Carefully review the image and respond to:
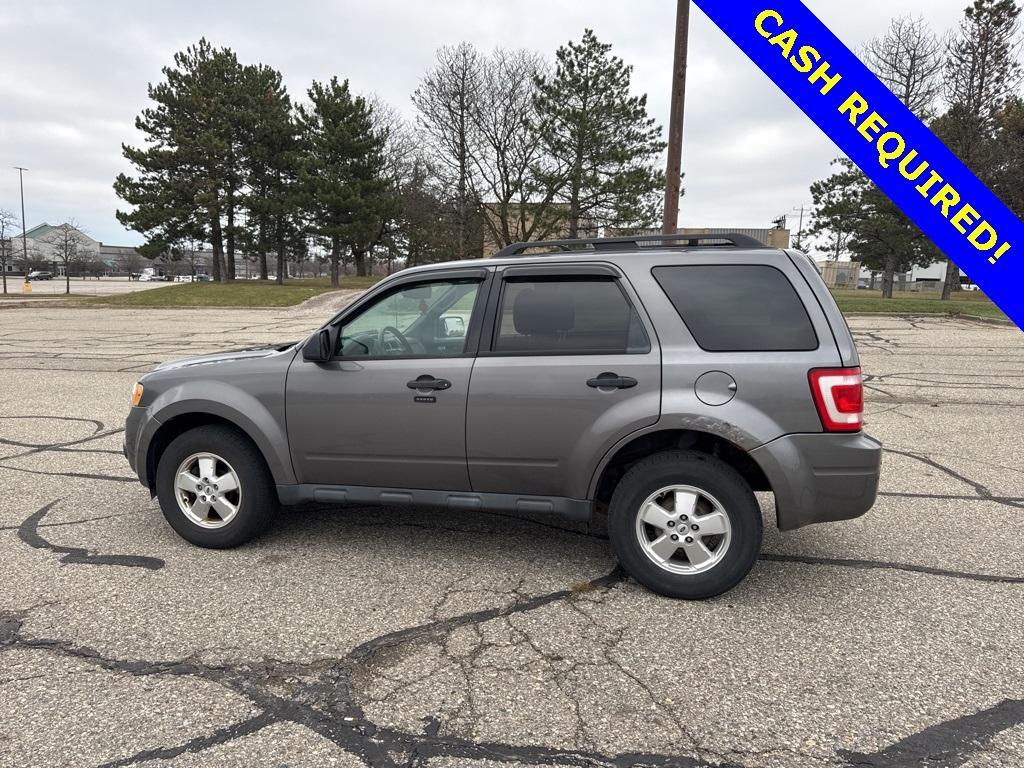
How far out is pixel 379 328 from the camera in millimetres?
4004

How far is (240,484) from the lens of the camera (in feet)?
13.3

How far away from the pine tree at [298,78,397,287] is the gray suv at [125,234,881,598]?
38.8 m

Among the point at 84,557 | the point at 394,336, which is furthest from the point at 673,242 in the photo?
the point at 84,557

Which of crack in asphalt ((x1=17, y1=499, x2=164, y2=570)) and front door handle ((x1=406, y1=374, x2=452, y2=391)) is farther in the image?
crack in asphalt ((x1=17, y1=499, x2=164, y2=570))

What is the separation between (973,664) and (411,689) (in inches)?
95.2

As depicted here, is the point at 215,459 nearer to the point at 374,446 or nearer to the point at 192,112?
the point at 374,446

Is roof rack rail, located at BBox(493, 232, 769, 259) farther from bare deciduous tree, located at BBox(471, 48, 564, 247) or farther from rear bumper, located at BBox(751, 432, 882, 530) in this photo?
bare deciduous tree, located at BBox(471, 48, 564, 247)

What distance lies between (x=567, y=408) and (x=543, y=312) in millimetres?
571

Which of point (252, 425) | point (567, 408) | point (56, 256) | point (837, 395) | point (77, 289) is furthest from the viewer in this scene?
point (56, 256)

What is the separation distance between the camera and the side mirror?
387 centimetres

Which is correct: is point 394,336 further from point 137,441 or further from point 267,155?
point 267,155

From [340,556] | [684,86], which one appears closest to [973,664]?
[340,556]

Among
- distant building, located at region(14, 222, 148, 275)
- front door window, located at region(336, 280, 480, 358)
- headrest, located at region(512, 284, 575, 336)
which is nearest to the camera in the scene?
headrest, located at region(512, 284, 575, 336)

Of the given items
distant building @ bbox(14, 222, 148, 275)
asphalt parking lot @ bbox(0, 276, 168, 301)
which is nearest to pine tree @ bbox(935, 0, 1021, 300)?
asphalt parking lot @ bbox(0, 276, 168, 301)
